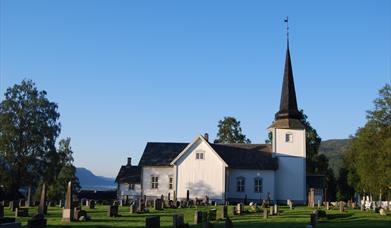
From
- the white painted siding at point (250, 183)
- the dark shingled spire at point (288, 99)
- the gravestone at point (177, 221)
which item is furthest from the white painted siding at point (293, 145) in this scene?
the gravestone at point (177, 221)

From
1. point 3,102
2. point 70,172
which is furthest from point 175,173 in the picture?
point 70,172

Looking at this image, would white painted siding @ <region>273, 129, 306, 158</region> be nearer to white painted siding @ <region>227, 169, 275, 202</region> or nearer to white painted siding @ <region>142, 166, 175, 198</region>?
white painted siding @ <region>227, 169, 275, 202</region>

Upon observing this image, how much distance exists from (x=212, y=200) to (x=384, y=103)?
59.7ft

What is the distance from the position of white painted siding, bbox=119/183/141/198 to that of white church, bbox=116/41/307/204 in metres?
1.49

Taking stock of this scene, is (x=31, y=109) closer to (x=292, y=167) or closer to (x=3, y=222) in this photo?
(x=292, y=167)

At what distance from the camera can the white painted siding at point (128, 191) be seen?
53.9 meters

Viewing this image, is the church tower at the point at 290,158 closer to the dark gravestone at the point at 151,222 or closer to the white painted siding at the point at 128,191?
the white painted siding at the point at 128,191

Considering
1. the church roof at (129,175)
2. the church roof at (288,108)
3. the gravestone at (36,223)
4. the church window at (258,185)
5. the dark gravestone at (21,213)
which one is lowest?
the dark gravestone at (21,213)

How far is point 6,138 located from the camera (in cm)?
5103

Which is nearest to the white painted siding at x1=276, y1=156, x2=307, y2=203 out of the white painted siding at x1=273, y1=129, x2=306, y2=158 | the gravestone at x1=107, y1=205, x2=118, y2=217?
the white painted siding at x1=273, y1=129, x2=306, y2=158

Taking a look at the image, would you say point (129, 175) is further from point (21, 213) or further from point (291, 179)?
point (21, 213)

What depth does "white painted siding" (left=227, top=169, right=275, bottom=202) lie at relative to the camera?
50000mm

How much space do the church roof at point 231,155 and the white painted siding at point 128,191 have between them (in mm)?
3073

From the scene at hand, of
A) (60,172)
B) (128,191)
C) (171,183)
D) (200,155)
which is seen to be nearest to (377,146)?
(200,155)
